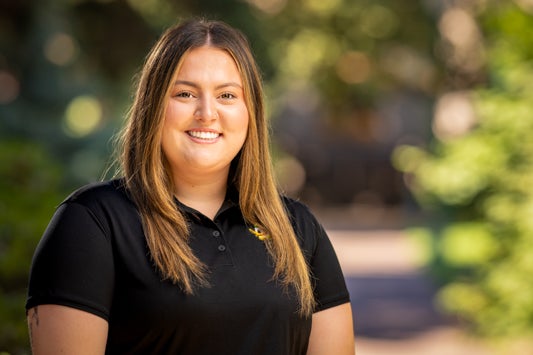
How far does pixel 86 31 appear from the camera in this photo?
45.2 ft

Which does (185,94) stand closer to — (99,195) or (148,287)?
(99,195)

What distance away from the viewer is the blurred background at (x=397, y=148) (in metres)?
8.14

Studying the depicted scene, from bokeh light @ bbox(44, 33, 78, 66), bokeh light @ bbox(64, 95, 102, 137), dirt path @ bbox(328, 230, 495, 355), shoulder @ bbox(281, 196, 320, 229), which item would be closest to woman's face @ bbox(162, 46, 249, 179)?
shoulder @ bbox(281, 196, 320, 229)

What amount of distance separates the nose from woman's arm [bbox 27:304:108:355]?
614 millimetres

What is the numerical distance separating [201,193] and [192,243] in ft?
0.70

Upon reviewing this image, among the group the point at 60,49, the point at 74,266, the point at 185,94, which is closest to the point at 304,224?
the point at 185,94

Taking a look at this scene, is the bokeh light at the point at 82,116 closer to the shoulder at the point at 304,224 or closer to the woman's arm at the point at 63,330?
the shoulder at the point at 304,224

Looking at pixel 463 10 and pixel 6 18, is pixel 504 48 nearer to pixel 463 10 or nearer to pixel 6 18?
pixel 6 18

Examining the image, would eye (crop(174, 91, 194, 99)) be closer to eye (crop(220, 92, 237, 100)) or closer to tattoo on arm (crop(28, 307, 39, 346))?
eye (crop(220, 92, 237, 100))

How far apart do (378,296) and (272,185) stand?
12.0 metres

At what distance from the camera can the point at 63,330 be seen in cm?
231

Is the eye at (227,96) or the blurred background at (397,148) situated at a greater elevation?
the blurred background at (397,148)

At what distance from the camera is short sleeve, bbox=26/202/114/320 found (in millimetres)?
2322

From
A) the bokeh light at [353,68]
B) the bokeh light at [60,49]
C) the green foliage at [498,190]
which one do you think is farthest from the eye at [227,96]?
the bokeh light at [353,68]
